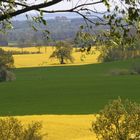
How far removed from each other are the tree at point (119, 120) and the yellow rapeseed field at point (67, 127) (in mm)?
10219

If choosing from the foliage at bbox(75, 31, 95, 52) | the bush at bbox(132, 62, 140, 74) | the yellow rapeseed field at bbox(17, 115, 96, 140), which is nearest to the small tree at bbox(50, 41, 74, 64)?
the bush at bbox(132, 62, 140, 74)

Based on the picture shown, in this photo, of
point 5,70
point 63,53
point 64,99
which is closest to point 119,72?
point 5,70

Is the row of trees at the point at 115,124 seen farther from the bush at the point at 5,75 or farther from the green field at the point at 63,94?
the bush at the point at 5,75

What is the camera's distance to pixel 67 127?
35.8 m

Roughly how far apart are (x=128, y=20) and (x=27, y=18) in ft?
5.85

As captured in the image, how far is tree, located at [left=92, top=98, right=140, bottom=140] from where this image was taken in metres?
18.9

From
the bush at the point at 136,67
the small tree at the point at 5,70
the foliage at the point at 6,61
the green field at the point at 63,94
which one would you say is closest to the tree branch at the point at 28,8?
the green field at the point at 63,94

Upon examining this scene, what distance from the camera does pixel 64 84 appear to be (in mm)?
74875

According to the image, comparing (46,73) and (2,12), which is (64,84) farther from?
(2,12)

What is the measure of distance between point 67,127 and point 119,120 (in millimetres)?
16351

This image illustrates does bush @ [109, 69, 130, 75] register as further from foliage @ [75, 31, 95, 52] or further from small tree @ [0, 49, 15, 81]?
foliage @ [75, 31, 95, 52]

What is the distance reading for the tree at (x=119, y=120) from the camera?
745 inches

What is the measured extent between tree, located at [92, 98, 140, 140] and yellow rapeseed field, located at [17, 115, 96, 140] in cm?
1022

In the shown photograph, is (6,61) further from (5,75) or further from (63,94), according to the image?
(63,94)
